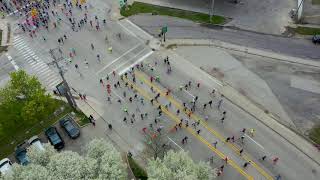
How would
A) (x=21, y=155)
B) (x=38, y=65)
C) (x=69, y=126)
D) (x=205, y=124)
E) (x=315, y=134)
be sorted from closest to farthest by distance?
(x=21, y=155), (x=315, y=134), (x=69, y=126), (x=205, y=124), (x=38, y=65)

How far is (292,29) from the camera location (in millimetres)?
58375

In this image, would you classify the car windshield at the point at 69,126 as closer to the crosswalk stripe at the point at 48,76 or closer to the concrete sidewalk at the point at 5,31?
the crosswalk stripe at the point at 48,76

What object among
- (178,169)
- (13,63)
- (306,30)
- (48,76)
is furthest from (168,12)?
(178,169)

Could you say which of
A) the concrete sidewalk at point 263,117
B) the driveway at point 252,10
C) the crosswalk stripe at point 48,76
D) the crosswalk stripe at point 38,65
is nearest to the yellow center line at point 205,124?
the concrete sidewalk at point 263,117

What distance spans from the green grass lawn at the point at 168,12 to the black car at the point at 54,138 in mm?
29448

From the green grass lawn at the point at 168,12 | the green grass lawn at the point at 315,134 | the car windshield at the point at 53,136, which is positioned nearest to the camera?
the green grass lawn at the point at 315,134

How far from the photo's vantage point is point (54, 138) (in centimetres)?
4275

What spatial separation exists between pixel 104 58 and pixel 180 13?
1833 centimetres

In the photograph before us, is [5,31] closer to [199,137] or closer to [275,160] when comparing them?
[199,137]

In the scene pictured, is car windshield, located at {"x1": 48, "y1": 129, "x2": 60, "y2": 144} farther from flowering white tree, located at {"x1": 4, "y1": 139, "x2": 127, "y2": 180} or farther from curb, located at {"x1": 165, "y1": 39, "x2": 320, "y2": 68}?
curb, located at {"x1": 165, "y1": 39, "x2": 320, "y2": 68}

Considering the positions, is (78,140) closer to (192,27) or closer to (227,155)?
(227,155)

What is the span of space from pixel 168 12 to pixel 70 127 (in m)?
31.3

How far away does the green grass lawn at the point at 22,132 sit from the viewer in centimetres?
4356

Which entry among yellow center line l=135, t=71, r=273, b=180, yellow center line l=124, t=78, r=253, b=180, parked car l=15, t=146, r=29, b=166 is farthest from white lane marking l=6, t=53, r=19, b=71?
yellow center line l=135, t=71, r=273, b=180
